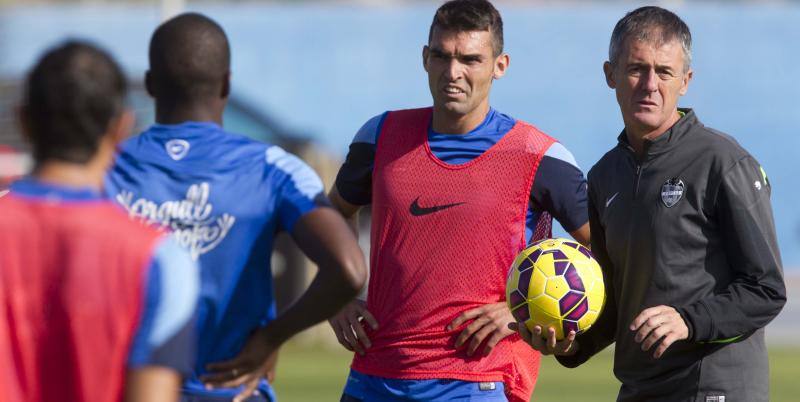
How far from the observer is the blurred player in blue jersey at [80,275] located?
145 inches

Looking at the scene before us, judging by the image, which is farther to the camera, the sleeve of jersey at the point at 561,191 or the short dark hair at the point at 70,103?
the sleeve of jersey at the point at 561,191

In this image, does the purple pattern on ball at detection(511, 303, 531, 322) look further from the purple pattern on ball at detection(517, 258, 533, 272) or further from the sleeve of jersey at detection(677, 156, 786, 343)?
the sleeve of jersey at detection(677, 156, 786, 343)

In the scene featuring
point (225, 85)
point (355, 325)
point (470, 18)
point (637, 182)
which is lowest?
point (355, 325)

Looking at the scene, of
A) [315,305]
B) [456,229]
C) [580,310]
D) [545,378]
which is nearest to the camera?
[315,305]

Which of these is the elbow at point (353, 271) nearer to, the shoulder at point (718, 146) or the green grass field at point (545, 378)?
the shoulder at point (718, 146)

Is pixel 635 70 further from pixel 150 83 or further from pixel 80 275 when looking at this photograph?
pixel 80 275

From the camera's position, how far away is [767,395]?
5617 millimetres

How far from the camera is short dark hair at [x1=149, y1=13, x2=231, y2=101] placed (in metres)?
4.92

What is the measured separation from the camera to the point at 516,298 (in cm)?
601

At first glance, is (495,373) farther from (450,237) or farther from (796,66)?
(796,66)

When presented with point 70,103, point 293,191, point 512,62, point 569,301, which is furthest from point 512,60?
point 70,103

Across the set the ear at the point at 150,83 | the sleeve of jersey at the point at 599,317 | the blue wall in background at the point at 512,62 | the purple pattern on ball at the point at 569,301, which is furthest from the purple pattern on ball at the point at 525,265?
the blue wall in background at the point at 512,62

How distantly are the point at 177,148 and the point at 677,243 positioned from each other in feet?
6.62

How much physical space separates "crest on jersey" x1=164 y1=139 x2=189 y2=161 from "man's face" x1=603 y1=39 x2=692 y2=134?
193 centimetres
